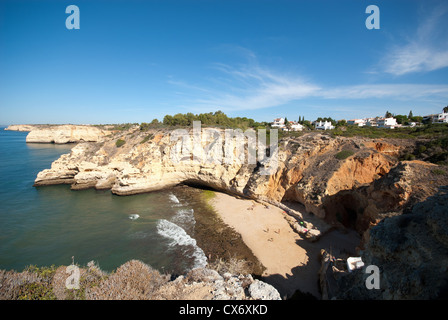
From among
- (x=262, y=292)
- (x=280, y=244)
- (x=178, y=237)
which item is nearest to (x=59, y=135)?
(x=178, y=237)

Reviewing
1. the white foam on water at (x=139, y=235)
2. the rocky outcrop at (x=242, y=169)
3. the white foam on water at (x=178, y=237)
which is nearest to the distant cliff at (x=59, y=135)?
the rocky outcrop at (x=242, y=169)

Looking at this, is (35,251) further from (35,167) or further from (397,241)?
(35,167)

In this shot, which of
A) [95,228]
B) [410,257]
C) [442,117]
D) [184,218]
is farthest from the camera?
[442,117]

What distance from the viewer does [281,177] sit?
18594 mm

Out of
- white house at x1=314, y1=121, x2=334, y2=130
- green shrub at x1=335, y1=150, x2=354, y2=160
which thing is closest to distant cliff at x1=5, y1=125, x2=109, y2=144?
green shrub at x1=335, y1=150, x2=354, y2=160

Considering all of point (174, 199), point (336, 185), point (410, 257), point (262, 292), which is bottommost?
point (174, 199)

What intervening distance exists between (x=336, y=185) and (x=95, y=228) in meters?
Result: 20.9

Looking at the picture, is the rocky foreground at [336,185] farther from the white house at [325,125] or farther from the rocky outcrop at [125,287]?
the white house at [325,125]

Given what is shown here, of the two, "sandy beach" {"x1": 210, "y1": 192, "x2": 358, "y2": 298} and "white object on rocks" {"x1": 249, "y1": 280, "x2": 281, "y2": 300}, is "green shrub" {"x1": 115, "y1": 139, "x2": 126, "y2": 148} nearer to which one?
"sandy beach" {"x1": 210, "y1": 192, "x2": 358, "y2": 298}

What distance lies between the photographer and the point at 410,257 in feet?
16.3

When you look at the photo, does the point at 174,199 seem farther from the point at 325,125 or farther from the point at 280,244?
the point at 325,125

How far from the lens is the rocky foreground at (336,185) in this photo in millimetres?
4926

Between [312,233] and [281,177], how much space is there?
22.1ft
